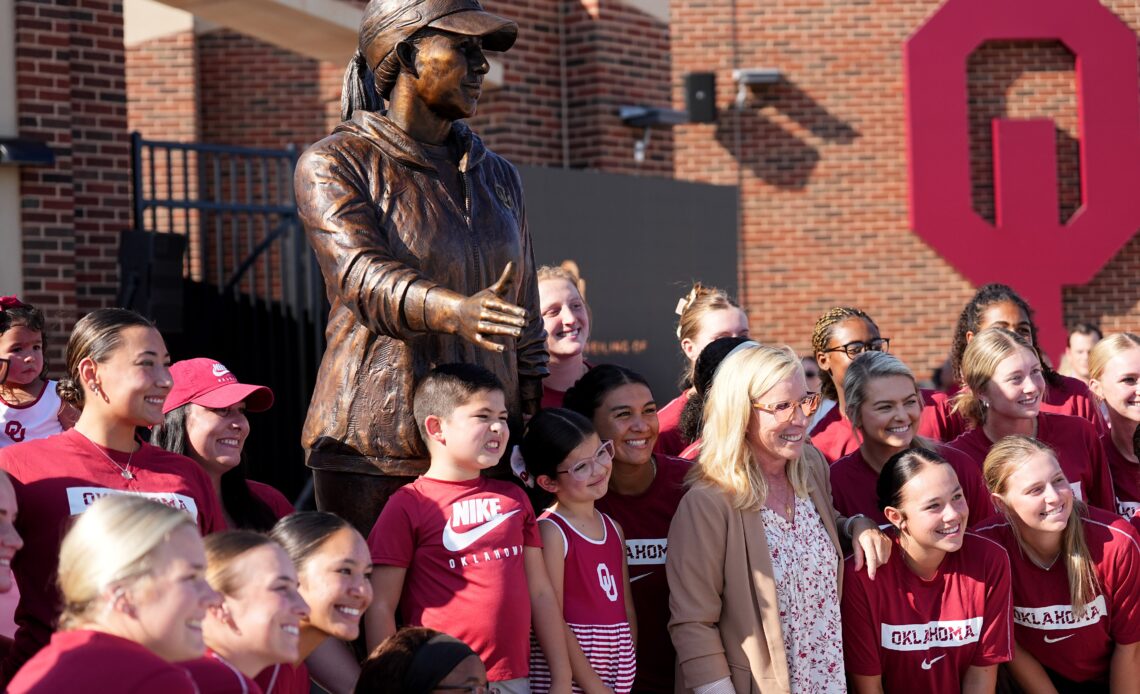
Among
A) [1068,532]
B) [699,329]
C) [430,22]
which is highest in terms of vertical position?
[430,22]

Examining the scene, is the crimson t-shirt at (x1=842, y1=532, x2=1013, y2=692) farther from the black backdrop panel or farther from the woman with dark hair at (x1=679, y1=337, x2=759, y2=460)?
the black backdrop panel

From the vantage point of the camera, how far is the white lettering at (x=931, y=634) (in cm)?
407

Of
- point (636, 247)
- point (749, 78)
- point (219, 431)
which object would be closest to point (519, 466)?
point (219, 431)

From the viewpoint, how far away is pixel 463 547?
11.3 ft

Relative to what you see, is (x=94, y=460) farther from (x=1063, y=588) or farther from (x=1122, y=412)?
(x=1122, y=412)

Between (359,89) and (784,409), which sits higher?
(359,89)

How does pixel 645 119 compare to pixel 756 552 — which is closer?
pixel 756 552

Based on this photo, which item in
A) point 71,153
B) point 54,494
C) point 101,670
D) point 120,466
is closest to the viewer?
point 101,670

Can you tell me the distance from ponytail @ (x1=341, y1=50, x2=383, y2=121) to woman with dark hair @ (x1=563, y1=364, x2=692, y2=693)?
1.00 metres

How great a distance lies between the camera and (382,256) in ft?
10.7

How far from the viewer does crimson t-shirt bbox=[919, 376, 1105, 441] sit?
17.2 ft

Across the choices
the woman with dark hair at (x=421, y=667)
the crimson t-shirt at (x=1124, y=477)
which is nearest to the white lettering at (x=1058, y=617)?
the crimson t-shirt at (x=1124, y=477)

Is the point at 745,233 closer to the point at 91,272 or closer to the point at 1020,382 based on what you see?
the point at 91,272

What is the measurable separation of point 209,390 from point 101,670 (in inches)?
62.7
